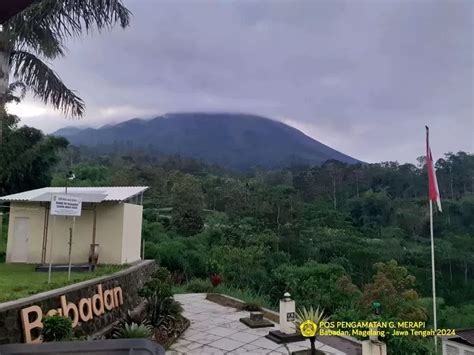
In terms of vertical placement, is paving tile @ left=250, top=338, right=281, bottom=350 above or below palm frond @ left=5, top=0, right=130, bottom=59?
below

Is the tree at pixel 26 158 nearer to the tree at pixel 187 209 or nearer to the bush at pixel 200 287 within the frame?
the tree at pixel 187 209

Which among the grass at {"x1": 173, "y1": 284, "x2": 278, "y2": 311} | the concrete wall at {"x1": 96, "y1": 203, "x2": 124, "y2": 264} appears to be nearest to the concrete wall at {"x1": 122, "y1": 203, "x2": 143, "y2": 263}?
the concrete wall at {"x1": 96, "y1": 203, "x2": 124, "y2": 264}

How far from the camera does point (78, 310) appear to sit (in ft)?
19.7

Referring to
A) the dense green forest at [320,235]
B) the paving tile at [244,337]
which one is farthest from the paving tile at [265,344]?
the dense green forest at [320,235]

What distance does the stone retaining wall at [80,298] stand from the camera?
14.9 ft

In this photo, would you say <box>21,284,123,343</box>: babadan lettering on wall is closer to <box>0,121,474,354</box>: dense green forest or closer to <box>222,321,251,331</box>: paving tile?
<box>222,321,251,331</box>: paving tile

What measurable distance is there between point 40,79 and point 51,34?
91 centimetres

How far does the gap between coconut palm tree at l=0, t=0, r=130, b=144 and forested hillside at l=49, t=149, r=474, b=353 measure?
25.0 ft

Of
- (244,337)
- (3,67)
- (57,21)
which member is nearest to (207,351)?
(244,337)

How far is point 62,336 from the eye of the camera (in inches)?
185

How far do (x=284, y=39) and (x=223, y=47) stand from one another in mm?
3162

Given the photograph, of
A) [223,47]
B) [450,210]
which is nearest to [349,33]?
[223,47]

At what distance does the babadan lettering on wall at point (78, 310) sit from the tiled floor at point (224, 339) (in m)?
1.38

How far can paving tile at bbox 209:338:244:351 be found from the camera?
716 cm
